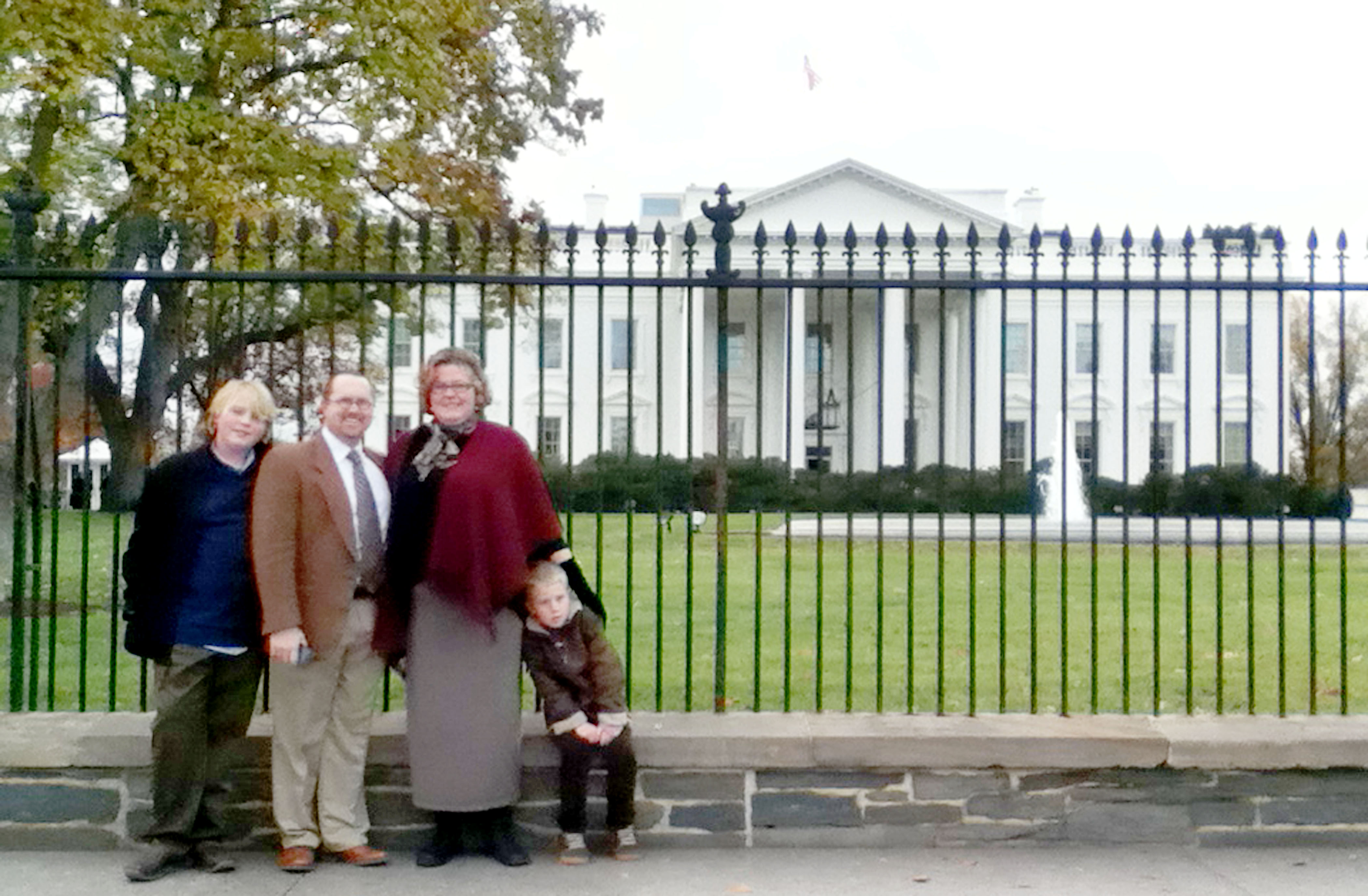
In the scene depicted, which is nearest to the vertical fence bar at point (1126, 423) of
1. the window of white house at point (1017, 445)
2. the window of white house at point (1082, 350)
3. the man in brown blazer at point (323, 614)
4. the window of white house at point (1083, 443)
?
the man in brown blazer at point (323, 614)

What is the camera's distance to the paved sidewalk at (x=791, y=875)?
A: 443cm

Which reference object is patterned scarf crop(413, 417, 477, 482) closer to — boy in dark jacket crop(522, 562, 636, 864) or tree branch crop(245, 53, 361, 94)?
boy in dark jacket crop(522, 562, 636, 864)

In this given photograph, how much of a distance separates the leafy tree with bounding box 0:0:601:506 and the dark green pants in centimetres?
207

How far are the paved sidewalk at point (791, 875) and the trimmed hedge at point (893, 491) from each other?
1256 mm

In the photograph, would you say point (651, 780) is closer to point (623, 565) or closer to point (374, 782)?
point (374, 782)

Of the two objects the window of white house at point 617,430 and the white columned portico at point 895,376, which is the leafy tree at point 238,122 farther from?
the white columned portico at point 895,376

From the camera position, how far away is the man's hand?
447 cm

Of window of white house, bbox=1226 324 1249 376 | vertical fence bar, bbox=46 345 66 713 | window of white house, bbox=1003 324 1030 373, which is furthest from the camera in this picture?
window of white house, bbox=1226 324 1249 376

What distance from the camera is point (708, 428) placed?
110ft

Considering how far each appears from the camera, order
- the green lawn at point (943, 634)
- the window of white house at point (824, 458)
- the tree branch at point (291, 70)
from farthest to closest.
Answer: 1. the window of white house at point (824, 458)
2. the tree branch at point (291, 70)
3. the green lawn at point (943, 634)

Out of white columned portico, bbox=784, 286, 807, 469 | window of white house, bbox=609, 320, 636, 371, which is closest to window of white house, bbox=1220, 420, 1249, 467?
white columned portico, bbox=784, 286, 807, 469

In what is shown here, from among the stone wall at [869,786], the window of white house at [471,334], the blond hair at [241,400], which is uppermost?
the window of white house at [471,334]

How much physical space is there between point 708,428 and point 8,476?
2450cm

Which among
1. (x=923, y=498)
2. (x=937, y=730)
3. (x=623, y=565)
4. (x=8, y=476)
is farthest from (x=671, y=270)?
(x=937, y=730)
